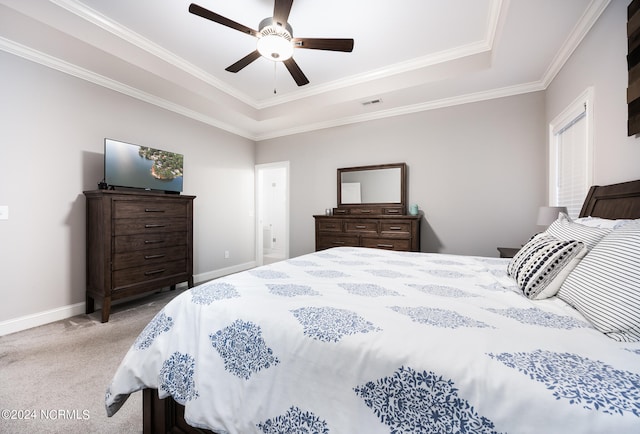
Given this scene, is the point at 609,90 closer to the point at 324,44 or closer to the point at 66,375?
the point at 324,44

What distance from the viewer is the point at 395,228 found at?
3627 millimetres

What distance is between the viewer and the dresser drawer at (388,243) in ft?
11.7

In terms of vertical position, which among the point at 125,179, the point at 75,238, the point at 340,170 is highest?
the point at 340,170

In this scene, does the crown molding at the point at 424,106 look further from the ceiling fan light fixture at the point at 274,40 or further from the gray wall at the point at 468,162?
the ceiling fan light fixture at the point at 274,40

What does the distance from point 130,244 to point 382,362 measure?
312 cm

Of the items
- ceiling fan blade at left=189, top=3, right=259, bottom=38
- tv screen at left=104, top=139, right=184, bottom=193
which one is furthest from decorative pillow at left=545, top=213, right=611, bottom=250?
tv screen at left=104, top=139, right=184, bottom=193

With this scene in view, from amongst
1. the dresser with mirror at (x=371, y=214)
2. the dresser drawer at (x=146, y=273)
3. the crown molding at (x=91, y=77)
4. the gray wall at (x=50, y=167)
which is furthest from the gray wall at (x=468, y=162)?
the gray wall at (x=50, y=167)

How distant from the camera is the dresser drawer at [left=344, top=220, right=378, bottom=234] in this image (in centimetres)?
376

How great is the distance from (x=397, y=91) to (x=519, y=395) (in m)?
3.45

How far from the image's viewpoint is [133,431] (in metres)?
1.37

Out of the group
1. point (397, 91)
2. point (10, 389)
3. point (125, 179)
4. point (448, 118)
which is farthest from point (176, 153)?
point (448, 118)

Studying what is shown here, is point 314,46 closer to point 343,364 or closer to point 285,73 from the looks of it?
point 285,73

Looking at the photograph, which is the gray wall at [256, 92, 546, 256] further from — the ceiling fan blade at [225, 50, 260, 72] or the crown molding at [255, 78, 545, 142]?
the ceiling fan blade at [225, 50, 260, 72]

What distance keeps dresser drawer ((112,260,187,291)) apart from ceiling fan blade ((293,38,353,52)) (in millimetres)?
2858
